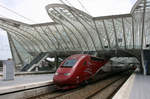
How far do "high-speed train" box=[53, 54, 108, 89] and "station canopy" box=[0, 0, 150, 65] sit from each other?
10830 mm

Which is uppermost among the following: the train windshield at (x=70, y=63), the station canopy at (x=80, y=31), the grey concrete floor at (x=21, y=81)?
the station canopy at (x=80, y=31)

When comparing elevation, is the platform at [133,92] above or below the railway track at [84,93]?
above

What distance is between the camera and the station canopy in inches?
934

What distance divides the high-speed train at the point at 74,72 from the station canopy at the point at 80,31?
1083 centimetres

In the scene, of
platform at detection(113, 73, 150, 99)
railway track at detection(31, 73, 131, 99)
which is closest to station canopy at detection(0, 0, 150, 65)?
platform at detection(113, 73, 150, 99)

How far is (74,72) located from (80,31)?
21.7 metres

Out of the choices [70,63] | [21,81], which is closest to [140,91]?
[70,63]

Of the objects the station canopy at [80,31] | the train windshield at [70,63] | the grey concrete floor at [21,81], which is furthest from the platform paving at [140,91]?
the station canopy at [80,31]

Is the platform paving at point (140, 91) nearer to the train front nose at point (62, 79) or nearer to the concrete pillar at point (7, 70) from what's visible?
the train front nose at point (62, 79)

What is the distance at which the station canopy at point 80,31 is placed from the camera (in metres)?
23.7

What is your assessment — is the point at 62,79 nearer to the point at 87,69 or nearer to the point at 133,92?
the point at 87,69

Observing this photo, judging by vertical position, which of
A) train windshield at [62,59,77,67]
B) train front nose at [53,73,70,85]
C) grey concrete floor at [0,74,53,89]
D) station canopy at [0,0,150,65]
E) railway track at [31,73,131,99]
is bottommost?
railway track at [31,73,131,99]

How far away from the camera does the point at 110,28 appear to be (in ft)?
93.8

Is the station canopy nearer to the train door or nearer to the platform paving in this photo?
the train door
